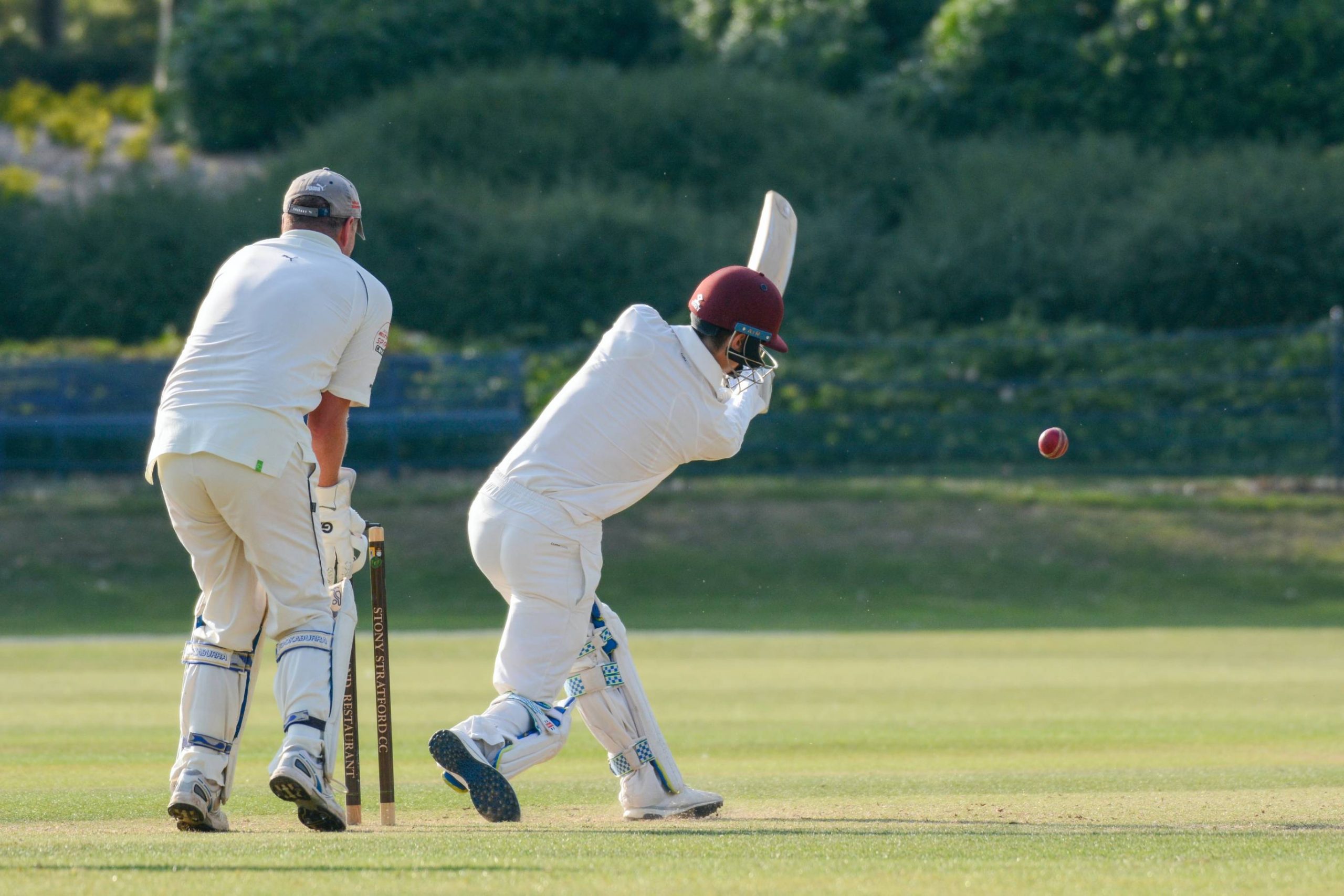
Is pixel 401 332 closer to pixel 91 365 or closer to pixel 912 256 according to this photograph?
pixel 91 365

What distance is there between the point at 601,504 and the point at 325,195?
141 centimetres

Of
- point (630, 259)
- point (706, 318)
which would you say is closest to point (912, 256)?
Result: point (630, 259)

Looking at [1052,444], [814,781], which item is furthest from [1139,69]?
[814,781]

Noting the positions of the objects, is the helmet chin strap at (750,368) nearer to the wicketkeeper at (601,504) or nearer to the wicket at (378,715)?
the wicketkeeper at (601,504)

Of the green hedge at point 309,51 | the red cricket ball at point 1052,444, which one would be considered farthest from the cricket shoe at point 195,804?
the green hedge at point 309,51

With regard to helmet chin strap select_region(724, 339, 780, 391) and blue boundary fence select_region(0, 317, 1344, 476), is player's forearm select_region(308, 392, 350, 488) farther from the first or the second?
blue boundary fence select_region(0, 317, 1344, 476)

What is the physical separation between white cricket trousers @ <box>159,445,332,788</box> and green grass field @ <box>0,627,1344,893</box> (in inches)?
14.9

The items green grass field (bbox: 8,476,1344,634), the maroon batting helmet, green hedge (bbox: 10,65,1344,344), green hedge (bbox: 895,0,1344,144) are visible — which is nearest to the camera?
the maroon batting helmet

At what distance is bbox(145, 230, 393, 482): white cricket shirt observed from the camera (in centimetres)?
534

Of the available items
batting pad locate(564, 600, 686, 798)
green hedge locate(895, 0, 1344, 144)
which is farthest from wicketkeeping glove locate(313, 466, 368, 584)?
green hedge locate(895, 0, 1344, 144)

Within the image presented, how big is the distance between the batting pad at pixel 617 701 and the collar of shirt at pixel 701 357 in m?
0.87

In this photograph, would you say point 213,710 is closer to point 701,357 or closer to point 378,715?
point 378,715

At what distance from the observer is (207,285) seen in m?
24.4

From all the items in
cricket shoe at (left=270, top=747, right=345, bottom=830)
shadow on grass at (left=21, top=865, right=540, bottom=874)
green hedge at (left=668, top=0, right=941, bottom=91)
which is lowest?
cricket shoe at (left=270, top=747, right=345, bottom=830)
